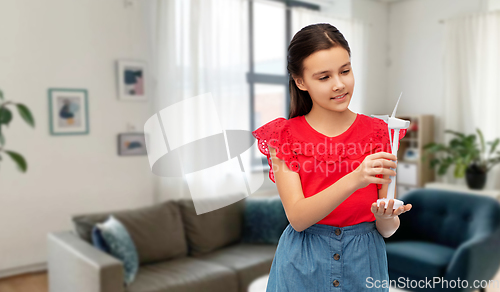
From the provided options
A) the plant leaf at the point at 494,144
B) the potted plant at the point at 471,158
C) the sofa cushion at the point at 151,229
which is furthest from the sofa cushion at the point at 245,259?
the plant leaf at the point at 494,144

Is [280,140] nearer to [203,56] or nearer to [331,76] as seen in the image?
[331,76]

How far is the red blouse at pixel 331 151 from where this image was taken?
0.54m

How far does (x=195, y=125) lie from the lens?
1.09m

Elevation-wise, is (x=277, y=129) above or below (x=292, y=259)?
above

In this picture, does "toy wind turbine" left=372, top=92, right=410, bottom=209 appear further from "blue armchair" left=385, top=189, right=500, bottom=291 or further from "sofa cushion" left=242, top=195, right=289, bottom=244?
"sofa cushion" left=242, top=195, right=289, bottom=244

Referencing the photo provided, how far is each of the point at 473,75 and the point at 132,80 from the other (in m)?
3.19

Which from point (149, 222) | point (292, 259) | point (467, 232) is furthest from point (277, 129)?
point (467, 232)

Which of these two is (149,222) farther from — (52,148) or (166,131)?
(166,131)

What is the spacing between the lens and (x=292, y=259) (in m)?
0.58

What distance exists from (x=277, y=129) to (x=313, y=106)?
6cm

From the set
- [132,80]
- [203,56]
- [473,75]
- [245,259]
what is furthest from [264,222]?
[473,75]

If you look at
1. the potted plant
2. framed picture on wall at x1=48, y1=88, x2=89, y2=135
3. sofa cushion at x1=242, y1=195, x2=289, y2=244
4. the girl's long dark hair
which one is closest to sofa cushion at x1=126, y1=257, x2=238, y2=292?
sofa cushion at x1=242, y1=195, x2=289, y2=244

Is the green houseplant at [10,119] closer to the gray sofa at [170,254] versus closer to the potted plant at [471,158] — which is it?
the gray sofa at [170,254]

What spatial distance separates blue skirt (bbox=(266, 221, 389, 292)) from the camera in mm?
560
